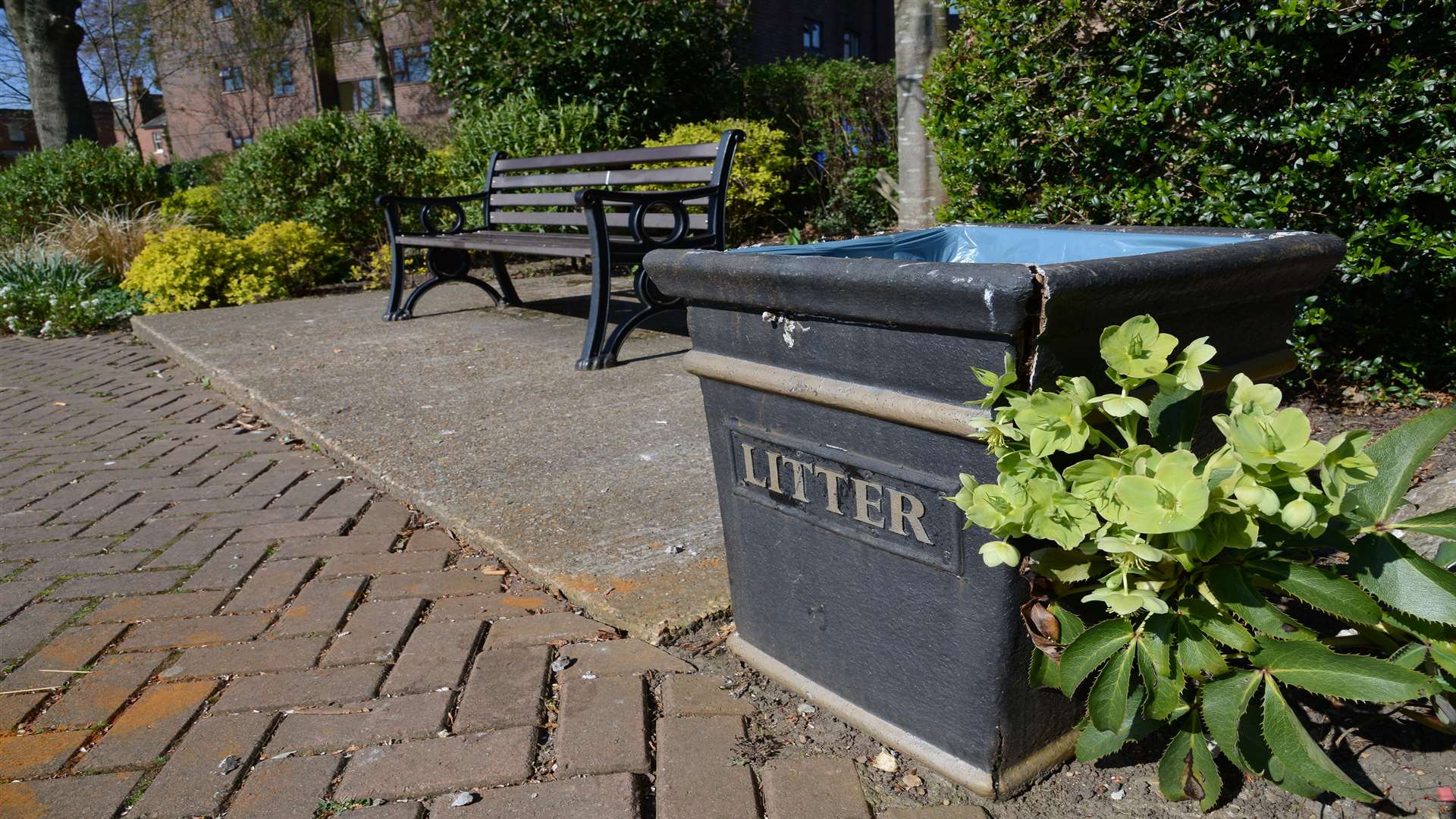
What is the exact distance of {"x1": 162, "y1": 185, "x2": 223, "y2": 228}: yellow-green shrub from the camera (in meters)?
11.9

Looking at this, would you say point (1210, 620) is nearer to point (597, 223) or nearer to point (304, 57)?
point (597, 223)

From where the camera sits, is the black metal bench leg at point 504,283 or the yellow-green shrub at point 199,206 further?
the yellow-green shrub at point 199,206

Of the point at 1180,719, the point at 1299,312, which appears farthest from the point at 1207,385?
the point at 1299,312

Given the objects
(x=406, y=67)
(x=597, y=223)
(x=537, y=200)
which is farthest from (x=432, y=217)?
(x=406, y=67)

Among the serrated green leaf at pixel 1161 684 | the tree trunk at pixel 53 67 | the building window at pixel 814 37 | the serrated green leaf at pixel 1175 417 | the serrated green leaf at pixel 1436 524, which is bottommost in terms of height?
the serrated green leaf at pixel 1161 684

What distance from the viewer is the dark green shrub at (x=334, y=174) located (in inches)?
348

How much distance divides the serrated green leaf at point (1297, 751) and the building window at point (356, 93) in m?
40.6

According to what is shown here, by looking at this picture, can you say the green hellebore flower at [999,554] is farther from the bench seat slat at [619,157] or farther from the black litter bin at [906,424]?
the bench seat slat at [619,157]

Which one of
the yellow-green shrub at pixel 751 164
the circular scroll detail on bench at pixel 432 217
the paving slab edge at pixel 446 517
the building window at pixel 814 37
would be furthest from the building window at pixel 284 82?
the paving slab edge at pixel 446 517

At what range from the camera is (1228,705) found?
3.87 feet

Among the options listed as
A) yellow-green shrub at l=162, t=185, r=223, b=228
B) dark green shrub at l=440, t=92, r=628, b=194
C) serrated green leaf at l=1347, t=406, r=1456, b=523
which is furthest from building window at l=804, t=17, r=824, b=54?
serrated green leaf at l=1347, t=406, r=1456, b=523

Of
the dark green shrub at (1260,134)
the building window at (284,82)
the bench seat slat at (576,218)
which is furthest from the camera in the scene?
the building window at (284,82)

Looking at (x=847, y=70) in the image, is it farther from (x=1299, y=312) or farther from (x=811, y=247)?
(x=811, y=247)

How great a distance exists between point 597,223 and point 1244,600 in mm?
3488
